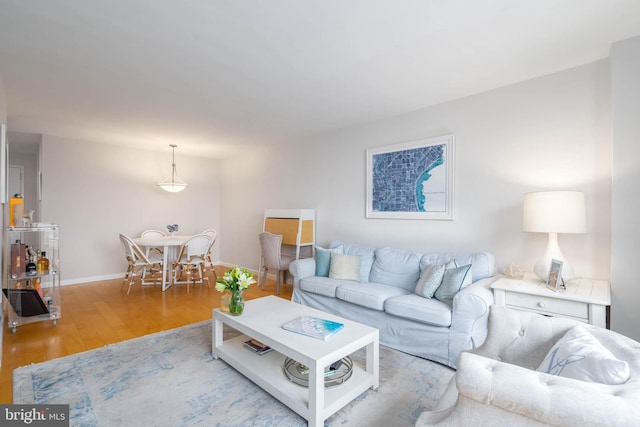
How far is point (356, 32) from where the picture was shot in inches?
82.1

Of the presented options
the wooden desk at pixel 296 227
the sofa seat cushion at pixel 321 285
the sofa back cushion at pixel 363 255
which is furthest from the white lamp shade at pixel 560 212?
the wooden desk at pixel 296 227

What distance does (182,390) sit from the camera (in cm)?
211

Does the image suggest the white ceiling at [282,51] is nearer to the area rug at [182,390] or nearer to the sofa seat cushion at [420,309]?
the sofa seat cushion at [420,309]

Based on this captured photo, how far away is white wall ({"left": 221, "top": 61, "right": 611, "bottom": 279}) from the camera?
8.31 ft

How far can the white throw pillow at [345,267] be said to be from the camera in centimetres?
350

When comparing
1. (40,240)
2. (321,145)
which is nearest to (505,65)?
(321,145)

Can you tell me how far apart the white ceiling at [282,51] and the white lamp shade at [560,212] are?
1.12 metres

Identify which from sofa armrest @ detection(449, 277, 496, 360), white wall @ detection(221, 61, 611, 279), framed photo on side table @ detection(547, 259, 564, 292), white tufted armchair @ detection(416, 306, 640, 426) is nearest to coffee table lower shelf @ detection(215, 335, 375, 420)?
sofa armrest @ detection(449, 277, 496, 360)

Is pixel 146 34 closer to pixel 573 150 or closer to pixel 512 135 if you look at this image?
pixel 512 135

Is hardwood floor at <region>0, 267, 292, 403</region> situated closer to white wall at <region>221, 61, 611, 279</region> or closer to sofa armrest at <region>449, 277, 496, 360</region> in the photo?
white wall at <region>221, 61, 611, 279</region>

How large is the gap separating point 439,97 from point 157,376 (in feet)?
11.8

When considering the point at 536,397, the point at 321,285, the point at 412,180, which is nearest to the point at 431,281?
the point at 321,285

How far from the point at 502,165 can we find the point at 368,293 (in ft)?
5.95

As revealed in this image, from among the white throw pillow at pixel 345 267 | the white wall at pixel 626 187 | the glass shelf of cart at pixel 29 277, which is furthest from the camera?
the white throw pillow at pixel 345 267
